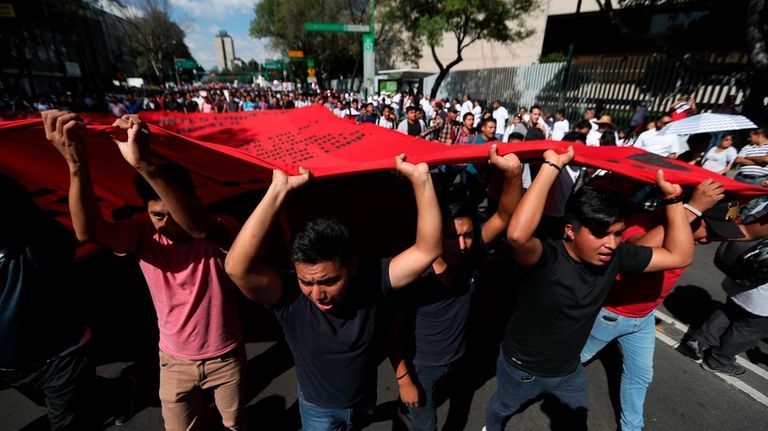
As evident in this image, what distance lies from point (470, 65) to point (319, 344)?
111 ft

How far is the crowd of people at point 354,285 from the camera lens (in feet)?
5.05

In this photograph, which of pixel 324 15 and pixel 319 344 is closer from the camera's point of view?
pixel 319 344

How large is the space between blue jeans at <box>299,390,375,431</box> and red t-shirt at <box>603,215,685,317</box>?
5.75 feet

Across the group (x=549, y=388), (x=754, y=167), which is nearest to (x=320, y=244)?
(x=549, y=388)

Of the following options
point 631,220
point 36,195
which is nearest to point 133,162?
point 36,195

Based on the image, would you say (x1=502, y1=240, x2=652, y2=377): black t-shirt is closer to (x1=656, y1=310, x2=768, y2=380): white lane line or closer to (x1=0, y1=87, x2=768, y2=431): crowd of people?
(x1=0, y1=87, x2=768, y2=431): crowd of people

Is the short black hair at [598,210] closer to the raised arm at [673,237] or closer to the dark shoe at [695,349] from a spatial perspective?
the raised arm at [673,237]

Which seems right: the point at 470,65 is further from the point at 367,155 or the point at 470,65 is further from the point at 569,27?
the point at 367,155

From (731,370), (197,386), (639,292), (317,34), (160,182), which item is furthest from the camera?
(317,34)

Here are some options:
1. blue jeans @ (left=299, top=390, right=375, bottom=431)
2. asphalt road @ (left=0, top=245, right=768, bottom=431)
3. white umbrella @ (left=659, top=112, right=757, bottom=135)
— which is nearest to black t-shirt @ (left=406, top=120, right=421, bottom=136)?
white umbrella @ (left=659, top=112, right=757, bottom=135)

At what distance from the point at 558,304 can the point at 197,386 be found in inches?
81.1

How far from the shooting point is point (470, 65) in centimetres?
3131

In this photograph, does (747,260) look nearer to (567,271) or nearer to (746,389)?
(746,389)

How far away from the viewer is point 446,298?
2.01 meters
